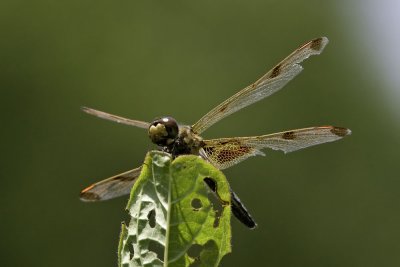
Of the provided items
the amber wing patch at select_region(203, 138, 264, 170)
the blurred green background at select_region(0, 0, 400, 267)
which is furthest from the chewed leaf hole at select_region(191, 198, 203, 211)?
the blurred green background at select_region(0, 0, 400, 267)

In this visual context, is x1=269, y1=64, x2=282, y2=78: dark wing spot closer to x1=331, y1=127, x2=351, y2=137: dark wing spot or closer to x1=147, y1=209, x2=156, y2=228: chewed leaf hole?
x1=331, y1=127, x2=351, y2=137: dark wing spot

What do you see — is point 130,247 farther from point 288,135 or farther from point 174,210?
point 288,135

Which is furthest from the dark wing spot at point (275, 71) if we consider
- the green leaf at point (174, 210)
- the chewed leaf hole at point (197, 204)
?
the green leaf at point (174, 210)

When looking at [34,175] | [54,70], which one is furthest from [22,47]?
[34,175]

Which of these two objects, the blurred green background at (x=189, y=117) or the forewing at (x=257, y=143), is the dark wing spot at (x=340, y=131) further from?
the blurred green background at (x=189, y=117)

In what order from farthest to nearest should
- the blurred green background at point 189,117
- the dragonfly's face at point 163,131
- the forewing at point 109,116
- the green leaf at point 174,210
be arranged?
the blurred green background at point 189,117
the dragonfly's face at point 163,131
the forewing at point 109,116
the green leaf at point 174,210

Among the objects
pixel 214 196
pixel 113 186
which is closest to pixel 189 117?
pixel 113 186
